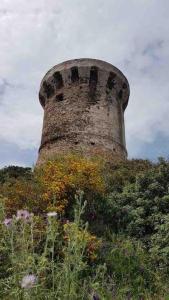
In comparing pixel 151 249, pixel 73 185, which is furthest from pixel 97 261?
pixel 73 185

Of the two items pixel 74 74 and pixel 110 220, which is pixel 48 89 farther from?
pixel 110 220

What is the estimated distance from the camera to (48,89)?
21.5m

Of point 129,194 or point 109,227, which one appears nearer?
point 109,227

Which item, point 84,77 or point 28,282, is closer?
point 28,282

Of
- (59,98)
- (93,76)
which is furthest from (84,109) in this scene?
(93,76)

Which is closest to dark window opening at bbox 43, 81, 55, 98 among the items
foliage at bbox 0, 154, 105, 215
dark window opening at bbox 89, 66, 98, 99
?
dark window opening at bbox 89, 66, 98, 99

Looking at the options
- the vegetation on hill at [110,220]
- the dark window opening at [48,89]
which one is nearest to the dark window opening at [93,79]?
the dark window opening at [48,89]

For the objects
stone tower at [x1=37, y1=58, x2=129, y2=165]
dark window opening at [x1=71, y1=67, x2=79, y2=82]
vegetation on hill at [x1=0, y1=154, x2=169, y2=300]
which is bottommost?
vegetation on hill at [x1=0, y1=154, x2=169, y2=300]

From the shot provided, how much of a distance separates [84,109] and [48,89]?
2.98m

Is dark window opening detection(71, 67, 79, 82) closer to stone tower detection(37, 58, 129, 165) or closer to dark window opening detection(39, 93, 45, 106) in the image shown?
stone tower detection(37, 58, 129, 165)

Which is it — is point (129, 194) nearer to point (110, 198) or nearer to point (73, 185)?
point (110, 198)

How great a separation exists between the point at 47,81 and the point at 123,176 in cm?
1062

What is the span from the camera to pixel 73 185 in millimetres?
10234

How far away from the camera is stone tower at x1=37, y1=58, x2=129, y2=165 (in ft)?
61.8
